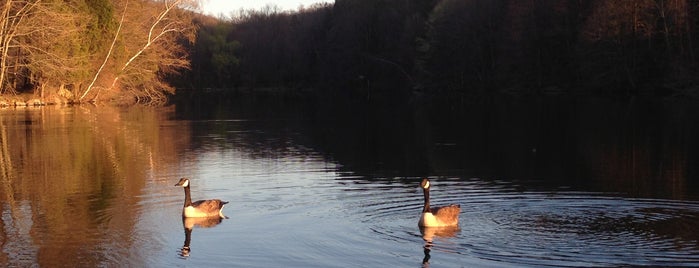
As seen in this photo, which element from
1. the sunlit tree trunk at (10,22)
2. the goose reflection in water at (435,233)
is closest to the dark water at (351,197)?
the goose reflection in water at (435,233)

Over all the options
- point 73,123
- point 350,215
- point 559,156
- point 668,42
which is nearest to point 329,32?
point 668,42

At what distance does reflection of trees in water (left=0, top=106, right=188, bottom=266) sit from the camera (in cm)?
1362

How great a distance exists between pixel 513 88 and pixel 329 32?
42249 mm

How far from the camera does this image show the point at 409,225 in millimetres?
14891

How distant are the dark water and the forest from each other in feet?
102

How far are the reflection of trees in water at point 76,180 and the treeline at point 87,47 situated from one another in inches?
803

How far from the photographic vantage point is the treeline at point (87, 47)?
59781 mm

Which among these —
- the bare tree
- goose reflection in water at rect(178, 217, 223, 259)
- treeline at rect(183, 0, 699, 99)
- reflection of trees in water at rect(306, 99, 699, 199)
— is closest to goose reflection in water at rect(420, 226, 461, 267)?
goose reflection in water at rect(178, 217, 223, 259)

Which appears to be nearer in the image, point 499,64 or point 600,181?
point 600,181

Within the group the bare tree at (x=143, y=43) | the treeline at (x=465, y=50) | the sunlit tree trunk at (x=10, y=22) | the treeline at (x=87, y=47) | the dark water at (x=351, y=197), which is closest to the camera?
the dark water at (x=351, y=197)

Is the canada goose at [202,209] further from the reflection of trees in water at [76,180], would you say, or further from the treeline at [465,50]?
the treeline at [465,50]

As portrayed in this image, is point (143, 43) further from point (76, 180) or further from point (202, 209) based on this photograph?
point (202, 209)

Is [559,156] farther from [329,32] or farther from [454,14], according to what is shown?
[329,32]

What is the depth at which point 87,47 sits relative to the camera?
6775 centimetres
